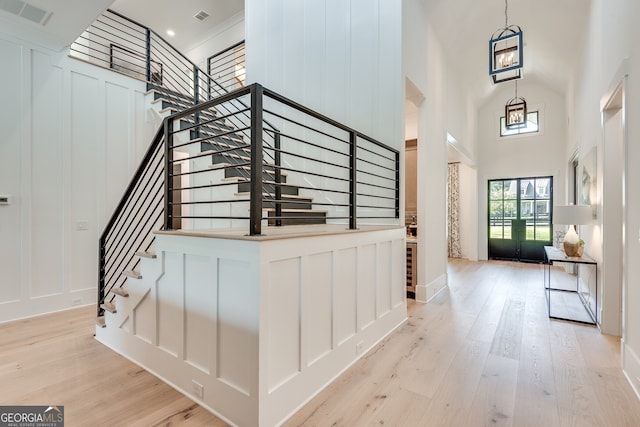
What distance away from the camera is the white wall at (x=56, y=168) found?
3.47 m

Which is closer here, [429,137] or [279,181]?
[279,181]

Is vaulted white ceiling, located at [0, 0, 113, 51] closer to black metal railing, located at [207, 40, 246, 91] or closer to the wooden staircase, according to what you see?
the wooden staircase

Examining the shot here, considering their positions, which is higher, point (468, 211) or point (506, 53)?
point (506, 53)

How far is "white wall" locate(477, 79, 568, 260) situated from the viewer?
693 centimetres

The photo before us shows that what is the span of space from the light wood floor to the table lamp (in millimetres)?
941

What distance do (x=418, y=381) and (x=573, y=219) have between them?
9.78 ft

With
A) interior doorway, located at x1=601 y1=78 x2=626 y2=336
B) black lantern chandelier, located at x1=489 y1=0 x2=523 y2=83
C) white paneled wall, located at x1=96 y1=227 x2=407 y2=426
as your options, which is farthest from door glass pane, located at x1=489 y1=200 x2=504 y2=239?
white paneled wall, located at x1=96 y1=227 x2=407 y2=426

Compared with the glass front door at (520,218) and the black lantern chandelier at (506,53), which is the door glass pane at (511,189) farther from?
the black lantern chandelier at (506,53)

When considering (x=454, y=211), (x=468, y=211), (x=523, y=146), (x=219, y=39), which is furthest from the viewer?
(x=454, y=211)

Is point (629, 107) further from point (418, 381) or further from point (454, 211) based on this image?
point (454, 211)

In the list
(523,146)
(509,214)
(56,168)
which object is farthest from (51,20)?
(509,214)

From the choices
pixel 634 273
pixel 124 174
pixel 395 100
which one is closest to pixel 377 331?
pixel 634 273

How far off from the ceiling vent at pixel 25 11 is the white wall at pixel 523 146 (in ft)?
27.4

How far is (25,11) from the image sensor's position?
3.09 meters
